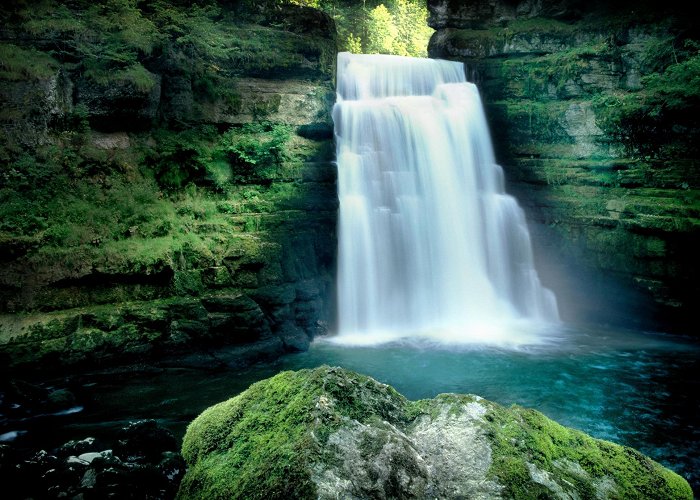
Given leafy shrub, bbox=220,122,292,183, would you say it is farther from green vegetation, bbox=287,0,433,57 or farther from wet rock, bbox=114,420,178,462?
green vegetation, bbox=287,0,433,57

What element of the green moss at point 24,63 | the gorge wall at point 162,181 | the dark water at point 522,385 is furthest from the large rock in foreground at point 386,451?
the green moss at point 24,63

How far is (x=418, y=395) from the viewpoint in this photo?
7574mm

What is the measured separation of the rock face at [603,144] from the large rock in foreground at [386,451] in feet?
30.8

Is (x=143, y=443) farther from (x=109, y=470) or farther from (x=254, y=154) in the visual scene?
(x=254, y=154)

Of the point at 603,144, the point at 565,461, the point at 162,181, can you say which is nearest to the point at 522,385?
the point at 565,461

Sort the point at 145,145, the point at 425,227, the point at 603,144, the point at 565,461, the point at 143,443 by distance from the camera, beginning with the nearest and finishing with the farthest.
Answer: the point at 565,461 < the point at 143,443 < the point at 145,145 < the point at 603,144 < the point at 425,227

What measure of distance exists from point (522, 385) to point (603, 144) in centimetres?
749

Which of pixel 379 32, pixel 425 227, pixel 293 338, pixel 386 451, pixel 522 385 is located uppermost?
pixel 379 32

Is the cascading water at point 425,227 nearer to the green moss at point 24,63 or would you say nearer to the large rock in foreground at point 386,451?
the green moss at point 24,63

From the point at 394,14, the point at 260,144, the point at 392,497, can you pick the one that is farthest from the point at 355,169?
the point at 394,14

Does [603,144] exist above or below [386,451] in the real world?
above

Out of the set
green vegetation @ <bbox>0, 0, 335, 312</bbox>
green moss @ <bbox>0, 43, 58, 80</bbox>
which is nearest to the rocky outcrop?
green vegetation @ <bbox>0, 0, 335, 312</bbox>

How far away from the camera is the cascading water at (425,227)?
11.6 meters

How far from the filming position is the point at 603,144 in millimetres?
12258
